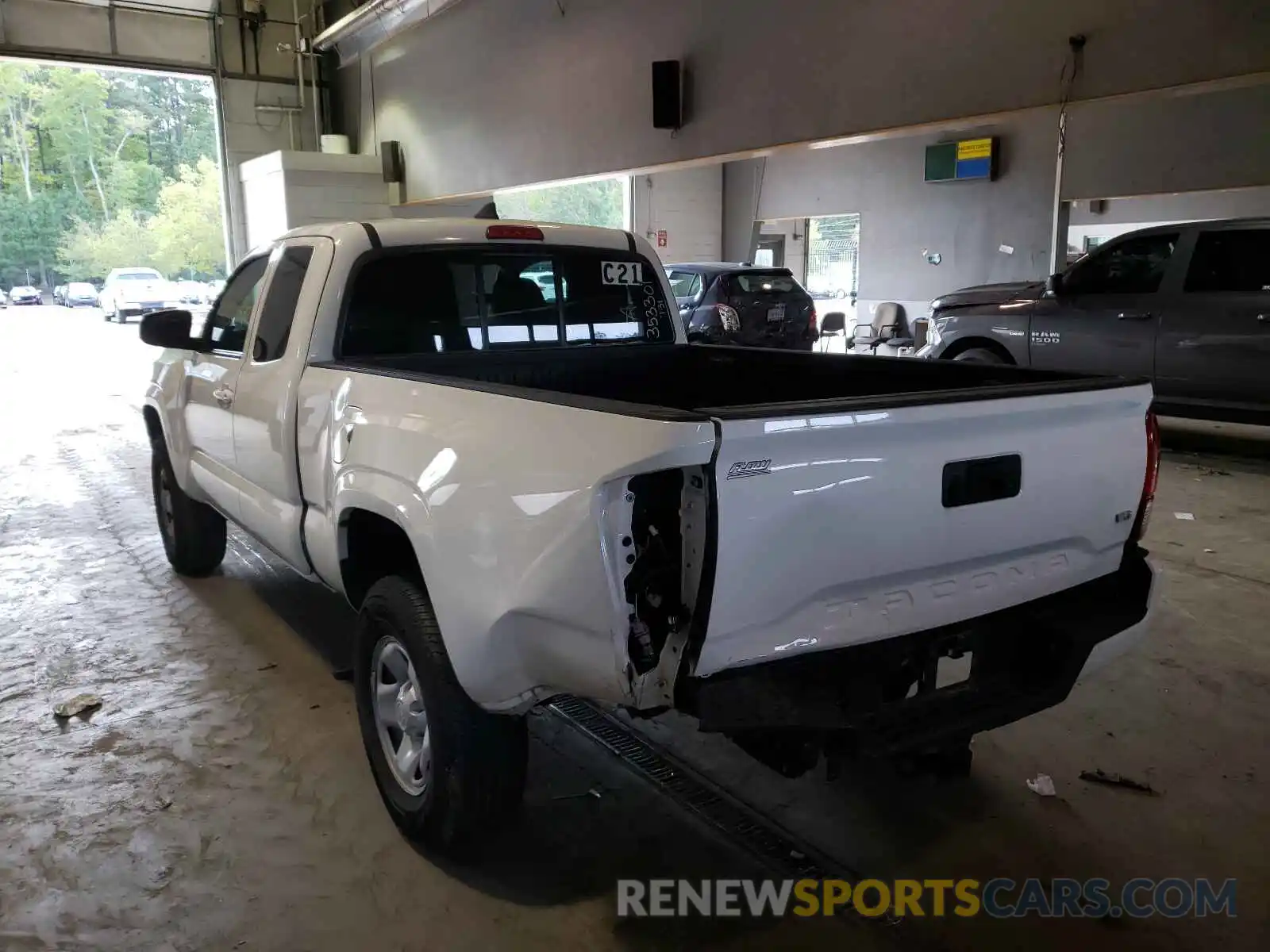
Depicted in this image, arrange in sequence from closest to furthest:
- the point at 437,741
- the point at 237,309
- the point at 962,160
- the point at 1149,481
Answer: the point at 437,741
the point at 1149,481
the point at 237,309
the point at 962,160

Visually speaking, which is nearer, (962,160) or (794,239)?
(962,160)

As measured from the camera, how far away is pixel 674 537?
1.82 meters

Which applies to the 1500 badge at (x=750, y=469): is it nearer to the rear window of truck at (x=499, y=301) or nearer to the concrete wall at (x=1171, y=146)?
the rear window of truck at (x=499, y=301)

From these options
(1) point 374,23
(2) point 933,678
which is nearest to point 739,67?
(1) point 374,23

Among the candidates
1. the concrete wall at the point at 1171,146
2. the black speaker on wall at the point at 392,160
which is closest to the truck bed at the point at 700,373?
the concrete wall at the point at 1171,146

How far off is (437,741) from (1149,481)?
6.38ft

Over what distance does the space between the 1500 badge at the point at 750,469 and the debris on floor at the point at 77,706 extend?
2.87m

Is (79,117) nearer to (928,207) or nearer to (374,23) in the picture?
(374,23)

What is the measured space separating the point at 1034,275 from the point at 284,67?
12247 mm

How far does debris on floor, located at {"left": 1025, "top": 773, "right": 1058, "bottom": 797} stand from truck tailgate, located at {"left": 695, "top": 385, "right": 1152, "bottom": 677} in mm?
790

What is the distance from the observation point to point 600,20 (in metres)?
10.5

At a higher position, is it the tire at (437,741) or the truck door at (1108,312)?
the truck door at (1108,312)

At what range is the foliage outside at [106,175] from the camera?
16797mm

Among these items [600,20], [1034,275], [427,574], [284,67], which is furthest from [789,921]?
[284,67]
